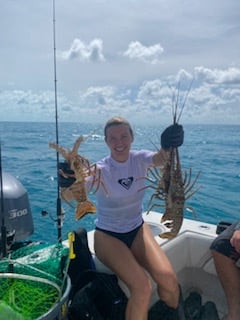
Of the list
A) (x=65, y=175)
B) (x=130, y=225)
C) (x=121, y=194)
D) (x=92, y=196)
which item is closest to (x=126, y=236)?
(x=130, y=225)

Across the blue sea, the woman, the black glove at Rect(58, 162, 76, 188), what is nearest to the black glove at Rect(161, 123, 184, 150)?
the woman

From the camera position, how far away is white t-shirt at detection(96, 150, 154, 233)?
292 cm

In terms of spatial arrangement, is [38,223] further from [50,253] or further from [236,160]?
[236,160]

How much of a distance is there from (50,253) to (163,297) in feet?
3.25

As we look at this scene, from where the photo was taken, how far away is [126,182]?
301 cm

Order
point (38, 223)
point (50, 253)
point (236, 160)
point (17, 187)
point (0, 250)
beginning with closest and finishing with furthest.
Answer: point (50, 253) < point (0, 250) < point (17, 187) < point (38, 223) < point (236, 160)

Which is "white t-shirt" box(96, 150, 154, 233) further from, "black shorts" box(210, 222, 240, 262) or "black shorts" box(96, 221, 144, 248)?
"black shorts" box(210, 222, 240, 262)

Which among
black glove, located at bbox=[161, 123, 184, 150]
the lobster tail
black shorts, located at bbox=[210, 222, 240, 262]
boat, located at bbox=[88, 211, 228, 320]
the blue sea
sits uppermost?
black glove, located at bbox=[161, 123, 184, 150]

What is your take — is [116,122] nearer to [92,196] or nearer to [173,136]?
[173,136]

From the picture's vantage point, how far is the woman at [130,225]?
8.42 feet

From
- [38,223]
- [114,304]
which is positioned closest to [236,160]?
[38,223]

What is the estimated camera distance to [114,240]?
9.20 feet

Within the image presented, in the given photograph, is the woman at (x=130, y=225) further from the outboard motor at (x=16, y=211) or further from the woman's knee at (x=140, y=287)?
Result: the outboard motor at (x=16, y=211)

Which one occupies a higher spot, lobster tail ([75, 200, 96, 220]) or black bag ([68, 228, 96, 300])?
lobster tail ([75, 200, 96, 220])
